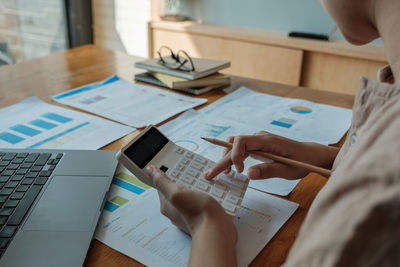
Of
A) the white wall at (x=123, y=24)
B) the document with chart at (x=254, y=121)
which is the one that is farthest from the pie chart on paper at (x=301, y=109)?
the white wall at (x=123, y=24)

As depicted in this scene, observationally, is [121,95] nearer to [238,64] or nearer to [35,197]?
[35,197]

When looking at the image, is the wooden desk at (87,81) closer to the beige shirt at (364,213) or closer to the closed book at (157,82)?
the closed book at (157,82)

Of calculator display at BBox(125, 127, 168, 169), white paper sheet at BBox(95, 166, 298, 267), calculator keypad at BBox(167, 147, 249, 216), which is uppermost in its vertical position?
calculator display at BBox(125, 127, 168, 169)

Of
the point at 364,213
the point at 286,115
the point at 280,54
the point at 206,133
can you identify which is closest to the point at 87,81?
the point at 206,133

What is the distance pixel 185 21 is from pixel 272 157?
237cm

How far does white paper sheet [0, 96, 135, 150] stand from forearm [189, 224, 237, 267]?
17.5 inches

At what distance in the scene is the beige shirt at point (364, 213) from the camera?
0.30 m

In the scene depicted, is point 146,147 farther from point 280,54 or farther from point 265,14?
point 265,14

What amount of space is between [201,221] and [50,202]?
272 millimetres

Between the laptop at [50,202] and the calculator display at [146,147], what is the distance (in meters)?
0.10

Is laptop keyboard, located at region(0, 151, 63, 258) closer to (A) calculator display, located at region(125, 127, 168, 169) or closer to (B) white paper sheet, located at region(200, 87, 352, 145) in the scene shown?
(A) calculator display, located at region(125, 127, 168, 169)

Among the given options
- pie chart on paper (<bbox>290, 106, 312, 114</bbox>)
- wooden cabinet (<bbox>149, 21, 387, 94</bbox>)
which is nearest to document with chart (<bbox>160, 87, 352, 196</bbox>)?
pie chart on paper (<bbox>290, 106, 312, 114</bbox>)

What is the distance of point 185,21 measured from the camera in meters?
2.92

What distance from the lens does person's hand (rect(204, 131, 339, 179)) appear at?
27.8 inches
